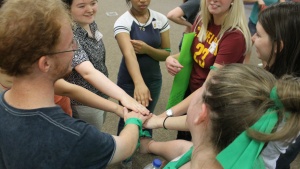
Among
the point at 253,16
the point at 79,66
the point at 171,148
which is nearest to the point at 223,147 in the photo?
the point at 171,148

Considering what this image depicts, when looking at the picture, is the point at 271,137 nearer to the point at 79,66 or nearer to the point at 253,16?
the point at 79,66

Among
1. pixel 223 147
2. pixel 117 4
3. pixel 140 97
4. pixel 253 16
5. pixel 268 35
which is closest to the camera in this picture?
pixel 223 147

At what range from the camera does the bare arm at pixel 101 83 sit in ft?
4.62

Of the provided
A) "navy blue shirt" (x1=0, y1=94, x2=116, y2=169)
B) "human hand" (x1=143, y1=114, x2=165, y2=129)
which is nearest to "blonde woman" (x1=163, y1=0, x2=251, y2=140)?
"human hand" (x1=143, y1=114, x2=165, y2=129)

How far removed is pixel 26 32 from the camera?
80 cm

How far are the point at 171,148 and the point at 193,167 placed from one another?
1.31 ft

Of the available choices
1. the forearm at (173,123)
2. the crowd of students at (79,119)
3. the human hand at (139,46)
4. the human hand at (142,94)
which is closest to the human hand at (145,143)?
the forearm at (173,123)

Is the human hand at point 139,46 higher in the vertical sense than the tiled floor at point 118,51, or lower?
higher

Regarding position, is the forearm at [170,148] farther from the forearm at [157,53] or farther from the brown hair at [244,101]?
the forearm at [157,53]

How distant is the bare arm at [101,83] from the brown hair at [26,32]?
1.78 ft

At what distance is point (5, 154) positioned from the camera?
34.1 inches

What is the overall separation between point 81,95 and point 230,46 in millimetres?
801

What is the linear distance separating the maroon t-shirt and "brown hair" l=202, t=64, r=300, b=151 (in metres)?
0.61

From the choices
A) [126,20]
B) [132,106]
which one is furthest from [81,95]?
[126,20]
